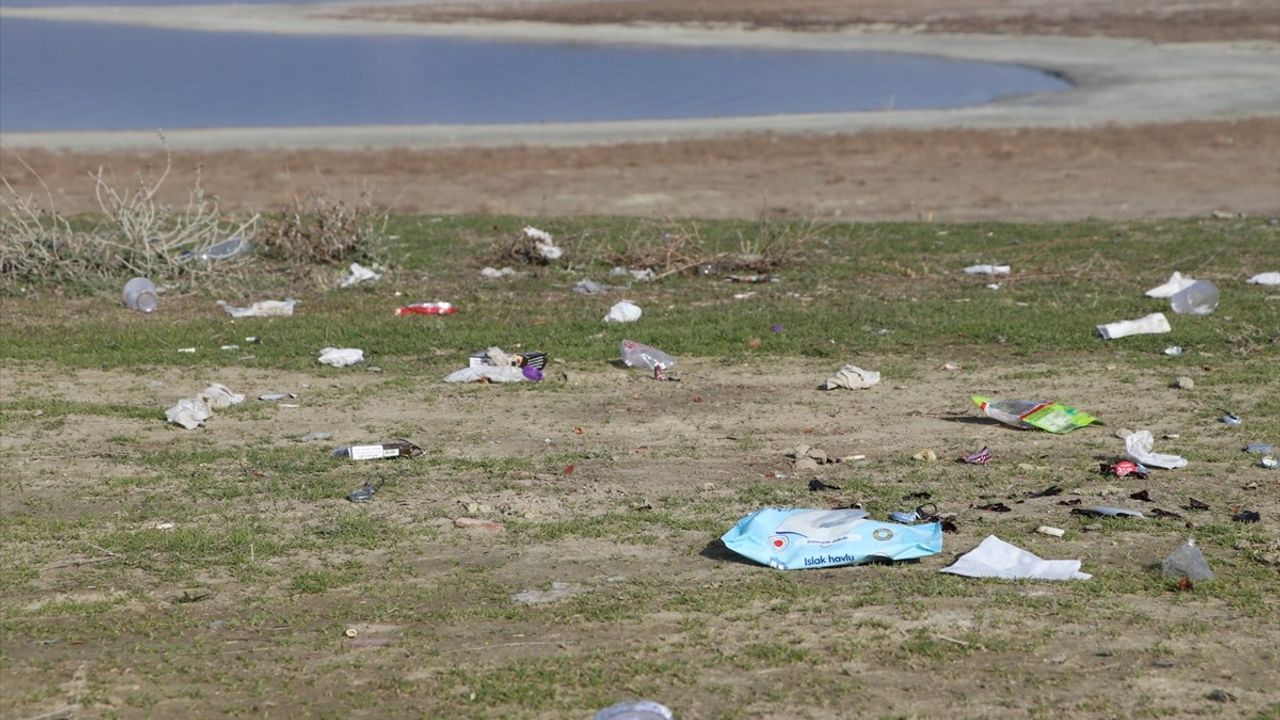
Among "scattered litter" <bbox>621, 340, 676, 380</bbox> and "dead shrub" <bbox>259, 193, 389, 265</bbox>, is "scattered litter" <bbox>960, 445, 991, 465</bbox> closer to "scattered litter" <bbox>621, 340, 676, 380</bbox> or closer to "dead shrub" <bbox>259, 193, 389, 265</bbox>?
"scattered litter" <bbox>621, 340, 676, 380</bbox>

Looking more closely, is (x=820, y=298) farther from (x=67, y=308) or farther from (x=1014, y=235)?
(x=67, y=308)

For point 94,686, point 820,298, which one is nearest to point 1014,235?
point 820,298

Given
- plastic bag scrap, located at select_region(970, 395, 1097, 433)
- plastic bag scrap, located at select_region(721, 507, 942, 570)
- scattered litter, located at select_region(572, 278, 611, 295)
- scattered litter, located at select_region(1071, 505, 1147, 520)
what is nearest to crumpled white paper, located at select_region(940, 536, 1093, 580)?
plastic bag scrap, located at select_region(721, 507, 942, 570)

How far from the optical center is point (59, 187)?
67.4 feet

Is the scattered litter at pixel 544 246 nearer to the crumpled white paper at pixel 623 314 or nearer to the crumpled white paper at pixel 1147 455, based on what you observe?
the crumpled white paper at pixel 623 314

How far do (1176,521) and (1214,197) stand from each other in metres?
12.4

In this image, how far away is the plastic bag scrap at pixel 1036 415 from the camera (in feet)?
25.4

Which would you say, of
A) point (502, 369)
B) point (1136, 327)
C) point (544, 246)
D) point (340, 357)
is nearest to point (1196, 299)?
point (1136, 327)

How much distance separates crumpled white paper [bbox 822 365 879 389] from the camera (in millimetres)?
8695

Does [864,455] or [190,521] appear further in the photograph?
[864,455]

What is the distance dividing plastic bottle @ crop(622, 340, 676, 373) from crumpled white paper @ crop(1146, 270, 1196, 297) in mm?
3939

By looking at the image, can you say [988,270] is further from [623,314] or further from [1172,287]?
[623,314]

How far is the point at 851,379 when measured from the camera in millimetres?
8703

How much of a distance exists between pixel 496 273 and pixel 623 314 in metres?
2.23
